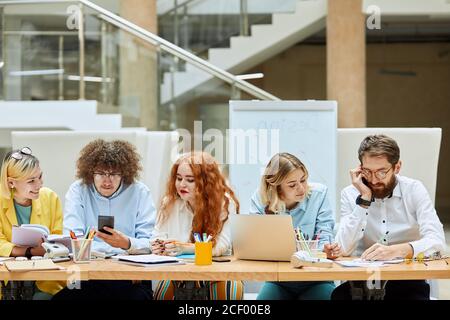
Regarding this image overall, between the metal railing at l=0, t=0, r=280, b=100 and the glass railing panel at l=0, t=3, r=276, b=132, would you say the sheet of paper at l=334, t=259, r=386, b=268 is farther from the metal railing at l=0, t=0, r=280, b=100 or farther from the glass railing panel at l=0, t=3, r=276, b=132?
the metal railing at l=0, t=0, r=280, b=100

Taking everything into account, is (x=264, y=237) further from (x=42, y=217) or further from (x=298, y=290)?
(x=42, y=217)

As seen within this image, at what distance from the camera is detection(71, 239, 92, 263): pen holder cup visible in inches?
108

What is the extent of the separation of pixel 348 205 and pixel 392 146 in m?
0.29

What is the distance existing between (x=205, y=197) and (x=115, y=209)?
384 mm

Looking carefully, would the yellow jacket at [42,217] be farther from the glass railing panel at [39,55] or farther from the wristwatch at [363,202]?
the glass railing panel at [39,55]

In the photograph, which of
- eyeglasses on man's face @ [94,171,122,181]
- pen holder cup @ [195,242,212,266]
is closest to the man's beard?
pen holder cup @ [195,242,212,266]

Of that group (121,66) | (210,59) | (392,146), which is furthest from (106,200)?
(210,59)

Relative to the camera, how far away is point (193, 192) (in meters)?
3.14

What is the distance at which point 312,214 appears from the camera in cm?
318

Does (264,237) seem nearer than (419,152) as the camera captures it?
Yes

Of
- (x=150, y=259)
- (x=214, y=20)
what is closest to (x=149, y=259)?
(x=150, y=259)

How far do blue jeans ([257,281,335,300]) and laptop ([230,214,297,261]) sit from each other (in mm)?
274

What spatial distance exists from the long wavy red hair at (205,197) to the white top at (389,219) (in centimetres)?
45
